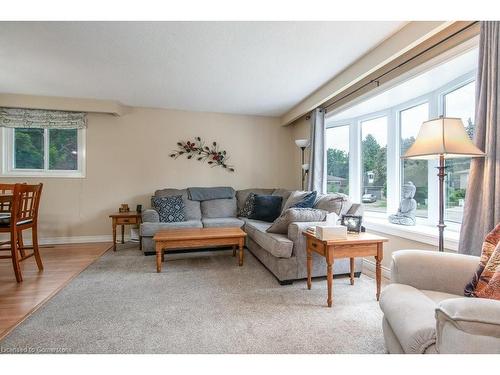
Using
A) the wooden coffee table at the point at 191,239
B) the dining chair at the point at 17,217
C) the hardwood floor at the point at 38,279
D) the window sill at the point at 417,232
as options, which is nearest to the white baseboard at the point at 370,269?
the window sill at the point at 417,232

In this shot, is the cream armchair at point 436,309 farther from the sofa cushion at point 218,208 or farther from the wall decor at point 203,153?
the wall decor at point 203,153

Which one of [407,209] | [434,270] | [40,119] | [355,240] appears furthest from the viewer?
[40,119]

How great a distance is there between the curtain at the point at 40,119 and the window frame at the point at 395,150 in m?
4.06

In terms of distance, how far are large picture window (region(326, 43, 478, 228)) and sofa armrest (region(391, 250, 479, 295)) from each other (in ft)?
4.07

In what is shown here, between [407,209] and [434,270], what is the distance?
1.54m

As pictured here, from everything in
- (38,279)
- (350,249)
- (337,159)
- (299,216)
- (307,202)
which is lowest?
(38,279)

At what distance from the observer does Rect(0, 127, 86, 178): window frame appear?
12.8 feet

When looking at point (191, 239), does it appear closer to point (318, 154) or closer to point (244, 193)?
point (244, 193)

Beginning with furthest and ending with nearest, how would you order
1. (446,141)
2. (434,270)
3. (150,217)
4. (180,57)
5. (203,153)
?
(203,153), (150,217), (180,57), (446,141), (434,270)

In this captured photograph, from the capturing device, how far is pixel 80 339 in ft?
5.06

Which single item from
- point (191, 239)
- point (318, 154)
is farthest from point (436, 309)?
point (318, 154)

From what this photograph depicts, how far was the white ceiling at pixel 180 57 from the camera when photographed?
2061 mm

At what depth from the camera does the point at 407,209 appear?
2.67 meters
